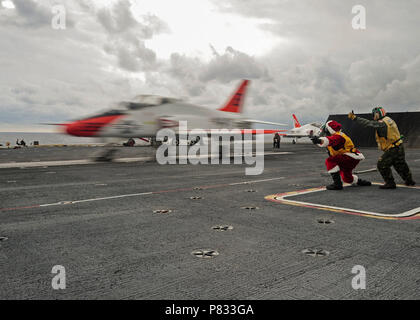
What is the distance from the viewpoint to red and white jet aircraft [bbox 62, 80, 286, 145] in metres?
12.5

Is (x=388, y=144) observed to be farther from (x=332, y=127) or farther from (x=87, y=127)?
(x=87, y=127)

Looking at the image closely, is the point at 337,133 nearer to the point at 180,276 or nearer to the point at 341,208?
the point at 341,208

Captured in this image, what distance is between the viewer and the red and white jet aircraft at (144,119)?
12498 mm

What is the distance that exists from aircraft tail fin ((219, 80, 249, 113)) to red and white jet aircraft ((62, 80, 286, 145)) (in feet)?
28.6

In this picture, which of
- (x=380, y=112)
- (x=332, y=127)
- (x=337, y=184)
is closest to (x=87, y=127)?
(x=332, y=127)

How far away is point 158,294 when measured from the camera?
85.0 inches

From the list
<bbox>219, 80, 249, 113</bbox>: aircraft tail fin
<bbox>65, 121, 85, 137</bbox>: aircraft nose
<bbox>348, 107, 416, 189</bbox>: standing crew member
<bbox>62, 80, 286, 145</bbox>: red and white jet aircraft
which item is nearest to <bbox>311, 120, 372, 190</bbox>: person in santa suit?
<bbox>348, 107, 416, 189</bbox>: standing crew member

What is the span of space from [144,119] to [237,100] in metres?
15.0

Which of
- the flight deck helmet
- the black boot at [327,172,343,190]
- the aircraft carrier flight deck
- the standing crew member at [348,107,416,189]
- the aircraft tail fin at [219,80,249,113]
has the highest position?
the aircraft tail fin at [219,80,249,113]

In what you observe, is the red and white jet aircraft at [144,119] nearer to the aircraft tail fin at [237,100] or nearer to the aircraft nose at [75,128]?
the aircraft nose at [75,128]

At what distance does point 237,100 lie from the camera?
27.4m

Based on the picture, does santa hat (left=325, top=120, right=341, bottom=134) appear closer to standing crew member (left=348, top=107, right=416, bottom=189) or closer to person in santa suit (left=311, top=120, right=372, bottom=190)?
person in santa suit (left=311, top=120, right=372, bottom=190)
